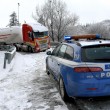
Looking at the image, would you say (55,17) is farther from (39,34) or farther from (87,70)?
(87,70)

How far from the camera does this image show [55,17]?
6844cm

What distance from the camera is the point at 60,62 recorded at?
8.31m

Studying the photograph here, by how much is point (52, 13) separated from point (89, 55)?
2427 inches

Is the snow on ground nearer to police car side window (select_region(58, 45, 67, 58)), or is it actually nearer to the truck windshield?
police car side window (select_region(58, 45, 67, 58))

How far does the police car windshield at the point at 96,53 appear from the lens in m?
7.11

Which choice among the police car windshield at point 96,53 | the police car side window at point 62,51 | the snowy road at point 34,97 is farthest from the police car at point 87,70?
the police car side window at point 62,51

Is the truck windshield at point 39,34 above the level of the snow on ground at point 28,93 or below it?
above

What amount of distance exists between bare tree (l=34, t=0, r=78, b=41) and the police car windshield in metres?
60.8

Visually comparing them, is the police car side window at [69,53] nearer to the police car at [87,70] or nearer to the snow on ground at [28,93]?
the police car at [87,70]

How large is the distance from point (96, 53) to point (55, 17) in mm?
61802

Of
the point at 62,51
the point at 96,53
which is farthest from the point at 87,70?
the point at 62,51

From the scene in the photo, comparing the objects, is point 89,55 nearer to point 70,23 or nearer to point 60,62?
point 60,62

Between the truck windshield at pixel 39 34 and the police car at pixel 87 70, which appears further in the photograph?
the truck windshield at pixel 39 34

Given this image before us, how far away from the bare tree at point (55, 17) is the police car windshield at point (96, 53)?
60.8 metres
